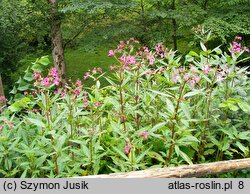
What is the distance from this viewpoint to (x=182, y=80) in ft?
8.78

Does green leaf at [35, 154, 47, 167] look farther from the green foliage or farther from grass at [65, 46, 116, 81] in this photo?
grass at [65, 46, 116, 81]

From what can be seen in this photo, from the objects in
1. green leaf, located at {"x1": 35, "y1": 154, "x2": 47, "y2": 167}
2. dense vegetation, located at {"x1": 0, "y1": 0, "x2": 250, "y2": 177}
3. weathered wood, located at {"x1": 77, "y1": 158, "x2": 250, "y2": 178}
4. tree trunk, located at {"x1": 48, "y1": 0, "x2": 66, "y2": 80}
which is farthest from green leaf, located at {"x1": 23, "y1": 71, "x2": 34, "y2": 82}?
tree trunk, located at {"x1": 48, "y1": 0, "x2": 66, "y2": 80}

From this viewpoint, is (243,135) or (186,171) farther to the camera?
(243,135)

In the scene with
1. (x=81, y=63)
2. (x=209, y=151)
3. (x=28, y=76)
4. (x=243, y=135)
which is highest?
(x=81, y=63)

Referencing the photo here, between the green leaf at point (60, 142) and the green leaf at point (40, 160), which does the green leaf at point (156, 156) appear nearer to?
the green leaf at point (60, 142)

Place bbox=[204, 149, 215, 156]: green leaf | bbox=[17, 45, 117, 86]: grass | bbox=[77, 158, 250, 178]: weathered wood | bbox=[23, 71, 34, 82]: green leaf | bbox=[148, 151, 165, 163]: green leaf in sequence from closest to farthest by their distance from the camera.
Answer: bbox=[77, 158, 250, 178]: weathered wood → bbox=[148, 151, 165, 163]: green leaf → bbox=[204, 149, 215, 156]: green leaf → bbox=[23, 71, 34, 82]: green leaf → bbox=[17, 45, 117, 86]: grass

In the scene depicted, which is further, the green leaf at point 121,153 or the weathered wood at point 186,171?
the green leaf at point 121,153

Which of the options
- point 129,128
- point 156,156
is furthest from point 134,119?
point 156,156

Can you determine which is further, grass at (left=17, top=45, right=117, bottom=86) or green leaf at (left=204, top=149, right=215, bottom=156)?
grass at (left=17, top=45, right=117, bottom=86)

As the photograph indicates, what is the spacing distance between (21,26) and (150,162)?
838cm

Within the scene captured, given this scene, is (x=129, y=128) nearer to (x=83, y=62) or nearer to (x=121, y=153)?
(x=121, y=153)

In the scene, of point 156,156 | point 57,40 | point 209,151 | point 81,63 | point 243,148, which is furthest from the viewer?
point 81,63

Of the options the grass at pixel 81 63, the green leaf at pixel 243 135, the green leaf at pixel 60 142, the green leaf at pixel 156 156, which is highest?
the grass at pixel 81 63

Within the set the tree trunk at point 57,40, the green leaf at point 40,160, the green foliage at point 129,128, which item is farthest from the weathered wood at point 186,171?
the tree trunk at point 57,40
